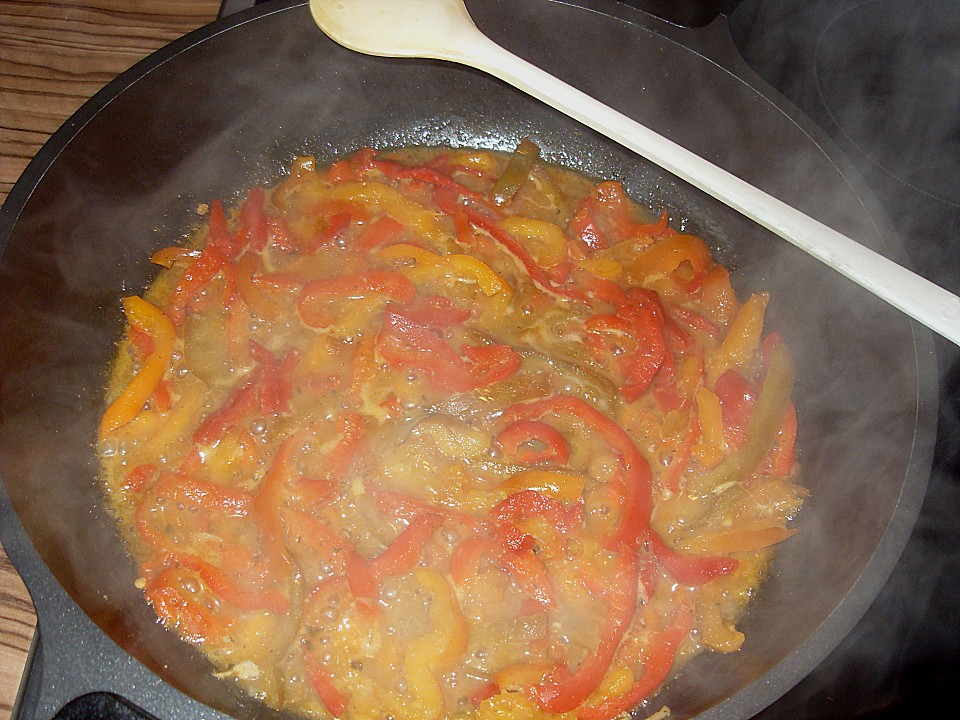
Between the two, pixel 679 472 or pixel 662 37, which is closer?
pixel 679 472

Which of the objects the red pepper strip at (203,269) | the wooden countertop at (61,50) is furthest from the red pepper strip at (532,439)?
the wooden countertop at (61,50)

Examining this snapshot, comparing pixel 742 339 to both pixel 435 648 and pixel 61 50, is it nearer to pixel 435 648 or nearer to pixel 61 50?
pixel 435 648

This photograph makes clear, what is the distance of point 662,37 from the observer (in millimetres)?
2422


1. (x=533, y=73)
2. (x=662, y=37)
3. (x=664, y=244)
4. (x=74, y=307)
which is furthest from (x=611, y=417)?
(x=74, y=307)

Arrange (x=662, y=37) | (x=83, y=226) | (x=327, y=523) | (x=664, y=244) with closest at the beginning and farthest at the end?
1. (x=327, y=523)
2. (x=83, y=226)
3. (x=662, y=37)
4. (x=664, y=244)

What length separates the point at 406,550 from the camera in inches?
78.2

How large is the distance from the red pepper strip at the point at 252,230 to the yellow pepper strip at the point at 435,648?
1.32 meters

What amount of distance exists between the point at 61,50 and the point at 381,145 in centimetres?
122

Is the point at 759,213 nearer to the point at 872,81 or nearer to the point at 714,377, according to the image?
the point at 714,377

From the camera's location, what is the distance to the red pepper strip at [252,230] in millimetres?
2535

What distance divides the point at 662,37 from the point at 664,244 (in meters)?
0.70

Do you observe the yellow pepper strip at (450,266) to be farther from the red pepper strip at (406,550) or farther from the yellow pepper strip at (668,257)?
the red pepper strip at (406,550)

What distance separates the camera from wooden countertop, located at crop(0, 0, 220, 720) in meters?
2.55

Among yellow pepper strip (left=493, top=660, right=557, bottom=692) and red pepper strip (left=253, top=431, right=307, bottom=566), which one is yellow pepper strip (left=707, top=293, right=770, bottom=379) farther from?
red pepper strip (left=253, top=431, right=307, bottom=566)
